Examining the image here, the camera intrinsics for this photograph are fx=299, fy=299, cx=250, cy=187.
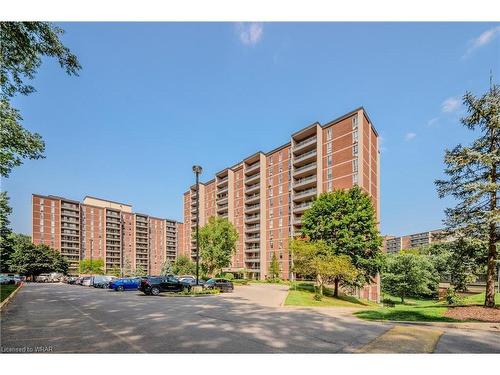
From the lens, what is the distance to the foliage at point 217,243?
1841 inches

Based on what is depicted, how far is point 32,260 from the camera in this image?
67.2 m

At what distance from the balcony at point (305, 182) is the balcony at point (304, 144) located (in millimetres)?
5439

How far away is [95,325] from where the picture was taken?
986cm

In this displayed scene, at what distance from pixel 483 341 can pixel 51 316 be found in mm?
14715

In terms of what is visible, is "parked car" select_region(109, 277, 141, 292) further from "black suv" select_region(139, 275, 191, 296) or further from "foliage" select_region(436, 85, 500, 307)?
"foliage" select_region(436, 85, 500, 307)

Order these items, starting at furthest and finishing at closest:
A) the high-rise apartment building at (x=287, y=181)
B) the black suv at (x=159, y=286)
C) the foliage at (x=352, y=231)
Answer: the high-rise apartment building at (x=287, y=181) < the foliage at (x=352, y=231) < the black suv at (x=159, y=286)

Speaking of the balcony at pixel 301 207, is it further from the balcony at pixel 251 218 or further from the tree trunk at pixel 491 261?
the tree trunk at pixel 491 261

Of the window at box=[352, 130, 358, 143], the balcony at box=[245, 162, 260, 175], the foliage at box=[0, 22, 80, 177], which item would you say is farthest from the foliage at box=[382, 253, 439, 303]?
the foliage at box=[0, 22, 80, 177]

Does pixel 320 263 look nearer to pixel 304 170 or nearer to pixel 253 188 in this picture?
pixel 304 170

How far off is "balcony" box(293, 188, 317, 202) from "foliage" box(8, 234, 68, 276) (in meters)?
58.5

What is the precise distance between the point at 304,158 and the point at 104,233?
86.7 m

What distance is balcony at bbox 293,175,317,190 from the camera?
172 feet

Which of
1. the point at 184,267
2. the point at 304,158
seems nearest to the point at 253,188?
the point at 304,158

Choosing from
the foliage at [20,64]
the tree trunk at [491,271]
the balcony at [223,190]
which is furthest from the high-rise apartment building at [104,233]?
the tree trunk at [491,271]
